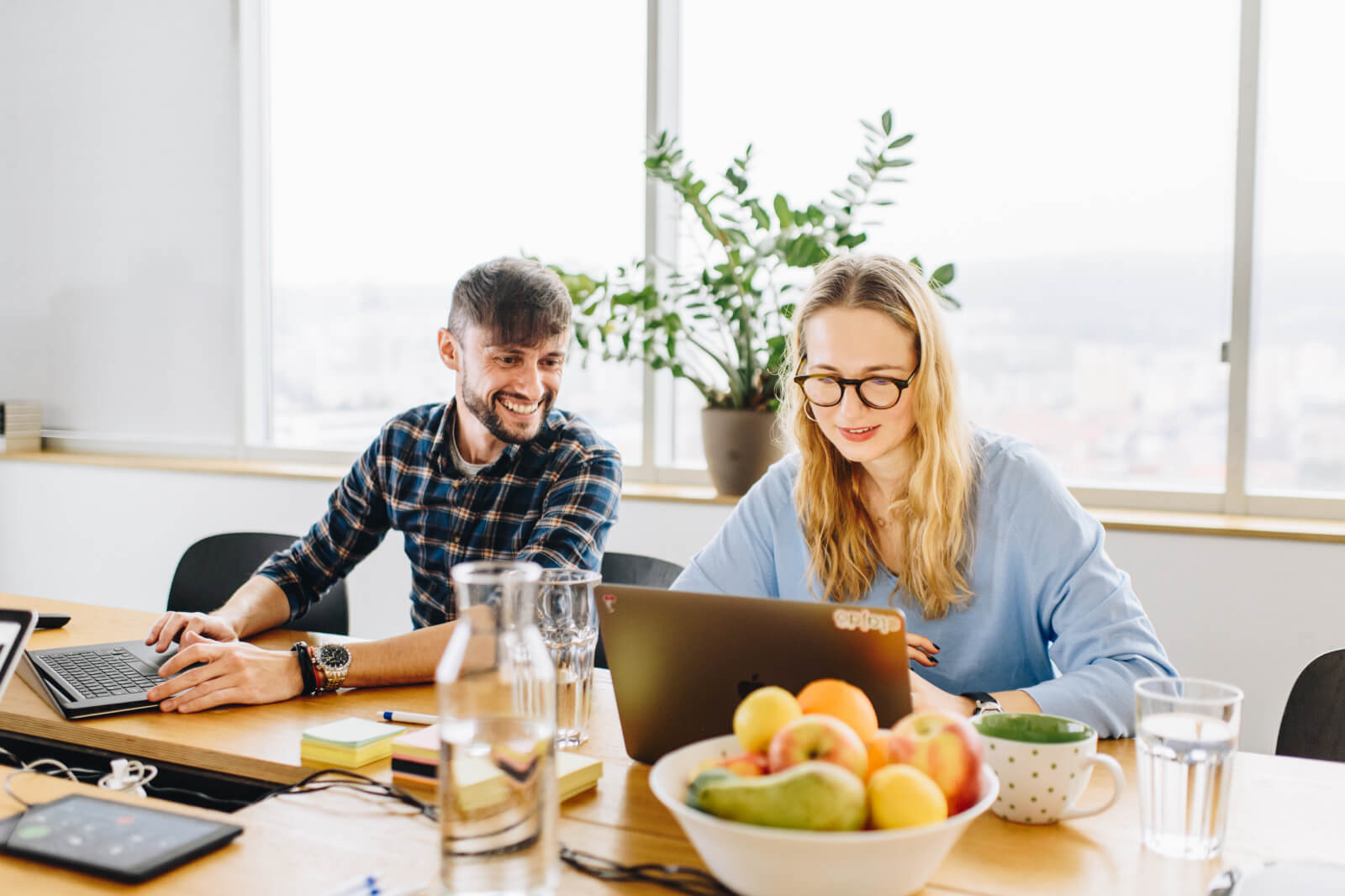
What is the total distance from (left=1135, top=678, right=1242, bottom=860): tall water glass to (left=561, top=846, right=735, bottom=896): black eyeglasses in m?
0.41

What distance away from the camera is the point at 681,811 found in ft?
2.73

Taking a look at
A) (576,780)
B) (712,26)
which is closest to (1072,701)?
(576,780)

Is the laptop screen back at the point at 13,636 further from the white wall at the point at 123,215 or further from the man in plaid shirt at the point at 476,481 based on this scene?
the white wall at the point at 123,215

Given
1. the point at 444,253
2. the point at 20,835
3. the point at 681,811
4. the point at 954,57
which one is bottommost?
the point at 20,835

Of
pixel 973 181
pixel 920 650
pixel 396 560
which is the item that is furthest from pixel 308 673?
pixel 973 181

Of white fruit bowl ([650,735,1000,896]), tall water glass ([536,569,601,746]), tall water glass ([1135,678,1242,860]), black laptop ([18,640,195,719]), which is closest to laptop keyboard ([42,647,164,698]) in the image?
black laptop ([18,640,195,719])

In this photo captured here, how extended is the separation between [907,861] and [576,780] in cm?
42

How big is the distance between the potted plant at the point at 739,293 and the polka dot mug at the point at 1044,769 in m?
1.60

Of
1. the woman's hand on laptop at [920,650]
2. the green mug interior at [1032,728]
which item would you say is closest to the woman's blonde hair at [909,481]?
the woman's hand on laptop at [920,650]

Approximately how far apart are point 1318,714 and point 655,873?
1124 millimetres

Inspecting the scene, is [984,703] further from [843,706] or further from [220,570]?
[220,570]

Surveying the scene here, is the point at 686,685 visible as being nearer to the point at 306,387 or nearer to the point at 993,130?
the point at 993,130

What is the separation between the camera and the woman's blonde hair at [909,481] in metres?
1.60

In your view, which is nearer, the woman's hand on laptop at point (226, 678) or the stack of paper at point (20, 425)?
the woman's hand on laptop at point (226, 678)
